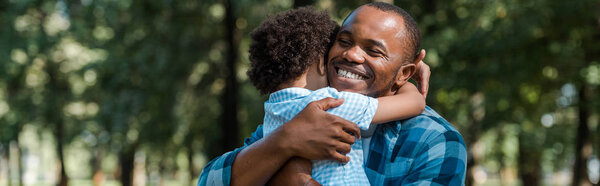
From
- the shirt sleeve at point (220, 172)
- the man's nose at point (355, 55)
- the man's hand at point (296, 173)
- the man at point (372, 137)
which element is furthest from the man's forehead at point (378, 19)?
the shirt sleeve at point (220, 172)

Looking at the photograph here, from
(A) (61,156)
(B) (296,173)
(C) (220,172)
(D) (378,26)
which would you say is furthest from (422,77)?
(A) (61,156)

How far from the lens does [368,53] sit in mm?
2361

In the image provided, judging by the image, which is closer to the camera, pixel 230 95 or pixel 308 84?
pixel 308 84

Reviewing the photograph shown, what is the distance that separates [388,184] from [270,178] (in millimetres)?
436

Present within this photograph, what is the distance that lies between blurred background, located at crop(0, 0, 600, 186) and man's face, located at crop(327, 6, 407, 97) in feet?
26.2

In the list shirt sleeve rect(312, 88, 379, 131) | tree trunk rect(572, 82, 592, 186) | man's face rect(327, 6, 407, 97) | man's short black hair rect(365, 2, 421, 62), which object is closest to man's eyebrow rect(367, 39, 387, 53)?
man's face rect(327, 6, 407, 97)

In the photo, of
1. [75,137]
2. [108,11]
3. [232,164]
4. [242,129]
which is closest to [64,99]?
[75,137]

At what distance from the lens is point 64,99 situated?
2114 centimetres

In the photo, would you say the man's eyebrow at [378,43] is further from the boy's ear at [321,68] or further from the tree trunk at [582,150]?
the tree trunk at [582,150]

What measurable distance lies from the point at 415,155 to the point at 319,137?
34 centimetres

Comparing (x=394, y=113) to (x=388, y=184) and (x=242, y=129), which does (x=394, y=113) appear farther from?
(x=242, y=129)

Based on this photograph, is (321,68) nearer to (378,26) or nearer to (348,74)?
(348,74)

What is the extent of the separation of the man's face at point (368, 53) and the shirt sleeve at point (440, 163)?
0.37 m

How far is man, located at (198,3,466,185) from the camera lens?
211 cm
